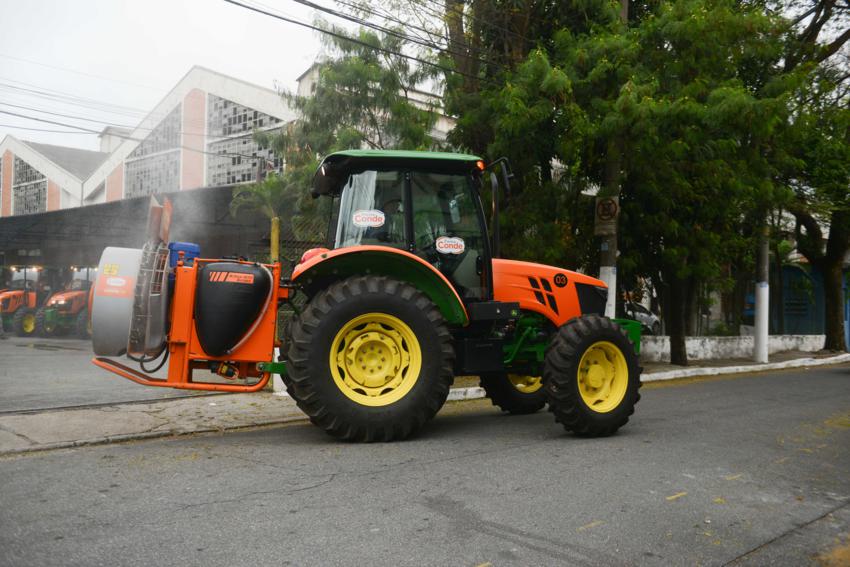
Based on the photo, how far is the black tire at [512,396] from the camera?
866cm

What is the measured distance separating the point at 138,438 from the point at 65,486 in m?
2.13

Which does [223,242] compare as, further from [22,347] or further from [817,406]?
[817,406]

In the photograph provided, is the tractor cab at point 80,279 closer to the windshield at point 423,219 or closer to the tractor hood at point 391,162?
the tractor hood at point 391,162

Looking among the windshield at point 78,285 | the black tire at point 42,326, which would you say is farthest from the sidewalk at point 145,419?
the windshield at point 78,285

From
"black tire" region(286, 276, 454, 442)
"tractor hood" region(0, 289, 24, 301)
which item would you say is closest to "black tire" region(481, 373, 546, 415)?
"black tire" region(286, 276, 454, 442)

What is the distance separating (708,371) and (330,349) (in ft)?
39.2

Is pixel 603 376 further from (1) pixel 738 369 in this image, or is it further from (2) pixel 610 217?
(1) pixel 738 369

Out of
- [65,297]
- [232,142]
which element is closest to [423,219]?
[65,297]

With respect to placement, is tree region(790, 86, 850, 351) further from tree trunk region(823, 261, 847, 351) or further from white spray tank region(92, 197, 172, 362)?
white spray tank region(92, 197, 172, 362)

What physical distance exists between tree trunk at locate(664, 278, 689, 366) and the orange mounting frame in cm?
1164

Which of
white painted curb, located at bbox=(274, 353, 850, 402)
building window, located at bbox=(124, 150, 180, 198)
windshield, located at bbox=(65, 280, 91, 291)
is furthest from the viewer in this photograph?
building window, located at bbox=(124, 150, 180, 198)

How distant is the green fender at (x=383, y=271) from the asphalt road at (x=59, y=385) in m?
4.15

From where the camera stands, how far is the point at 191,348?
6.50m

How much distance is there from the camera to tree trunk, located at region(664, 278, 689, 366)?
16281 millimetres
